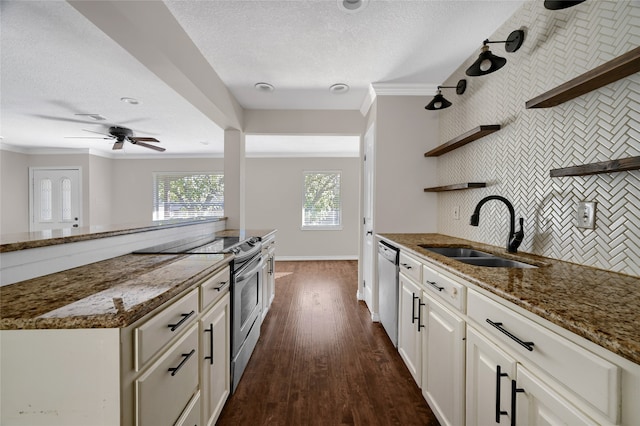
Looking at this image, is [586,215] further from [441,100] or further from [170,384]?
[170,384]

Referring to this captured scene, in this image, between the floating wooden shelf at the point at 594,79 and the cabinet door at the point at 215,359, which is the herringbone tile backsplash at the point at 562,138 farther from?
the cabinet door at the point at 215,359

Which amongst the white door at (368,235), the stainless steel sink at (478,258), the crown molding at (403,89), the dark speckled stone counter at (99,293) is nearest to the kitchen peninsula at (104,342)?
the dark speckled stone counter at (99,293)

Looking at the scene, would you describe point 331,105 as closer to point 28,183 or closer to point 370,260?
point 370,260

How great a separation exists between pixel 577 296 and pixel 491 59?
1398 millimetres

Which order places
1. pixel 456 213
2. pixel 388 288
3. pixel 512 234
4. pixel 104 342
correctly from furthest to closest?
pixel 456 213, pixel 388 288, pixel 512 234, pixel 104 342

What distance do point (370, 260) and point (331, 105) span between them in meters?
1.95

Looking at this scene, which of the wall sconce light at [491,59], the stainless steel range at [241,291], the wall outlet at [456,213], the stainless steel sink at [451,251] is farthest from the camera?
the wall outlet at [456,213]

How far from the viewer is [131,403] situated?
77cm

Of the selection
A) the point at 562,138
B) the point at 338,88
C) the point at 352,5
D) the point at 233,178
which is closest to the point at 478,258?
the point at 562,138

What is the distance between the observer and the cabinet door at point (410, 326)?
1.71 meters

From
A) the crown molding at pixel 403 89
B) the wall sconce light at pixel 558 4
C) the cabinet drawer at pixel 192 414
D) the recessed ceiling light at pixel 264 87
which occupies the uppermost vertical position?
the recessed ceiling light at pixel 264 87

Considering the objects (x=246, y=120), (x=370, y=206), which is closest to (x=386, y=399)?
(x=370, y=206)

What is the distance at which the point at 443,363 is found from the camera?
54.5 inches

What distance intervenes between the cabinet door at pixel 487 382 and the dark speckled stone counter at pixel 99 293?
1196 millimetres
